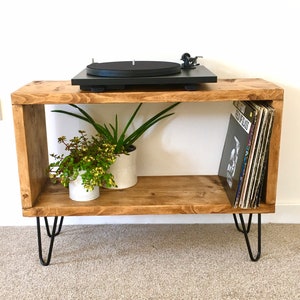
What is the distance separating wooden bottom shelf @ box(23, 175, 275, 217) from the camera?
3.96 feet

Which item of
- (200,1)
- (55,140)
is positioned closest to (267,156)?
(200,1)

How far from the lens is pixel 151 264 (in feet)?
4.18

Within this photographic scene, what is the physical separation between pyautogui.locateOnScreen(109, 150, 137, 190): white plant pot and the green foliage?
24 millimetres

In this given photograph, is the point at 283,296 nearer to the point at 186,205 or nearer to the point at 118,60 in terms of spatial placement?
the point at 186,205

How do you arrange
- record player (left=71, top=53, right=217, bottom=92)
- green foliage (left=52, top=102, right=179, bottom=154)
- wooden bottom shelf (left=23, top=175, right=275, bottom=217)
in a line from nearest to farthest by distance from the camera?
record player (left=71, top=53, right=217, bottom=92), wooden bottom shelf (left=23, top=175, right=275, bottom=217), green foliage (left=52, top=102, right=179, bottom=154)

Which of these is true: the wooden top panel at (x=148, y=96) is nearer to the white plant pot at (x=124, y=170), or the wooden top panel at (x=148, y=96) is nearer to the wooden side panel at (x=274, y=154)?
the wooden side panel at (x=274, y=154)

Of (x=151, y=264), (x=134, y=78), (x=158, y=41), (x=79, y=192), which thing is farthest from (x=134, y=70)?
(x=151, y=264)

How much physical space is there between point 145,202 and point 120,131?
323 mm

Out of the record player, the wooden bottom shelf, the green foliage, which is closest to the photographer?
the record player

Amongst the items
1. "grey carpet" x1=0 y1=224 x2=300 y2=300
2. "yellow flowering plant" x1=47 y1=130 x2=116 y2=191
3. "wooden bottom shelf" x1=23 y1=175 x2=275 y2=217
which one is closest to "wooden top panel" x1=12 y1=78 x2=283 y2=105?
"yellow flowering plant" x1=47 y1=130 x2=116 y2=191

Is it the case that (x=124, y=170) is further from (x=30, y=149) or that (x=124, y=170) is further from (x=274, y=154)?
(x=274, y=154)

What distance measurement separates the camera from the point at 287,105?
1.42m

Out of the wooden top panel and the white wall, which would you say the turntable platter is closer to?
the wooden top panel

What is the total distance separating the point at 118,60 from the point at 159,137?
11.9 inches
